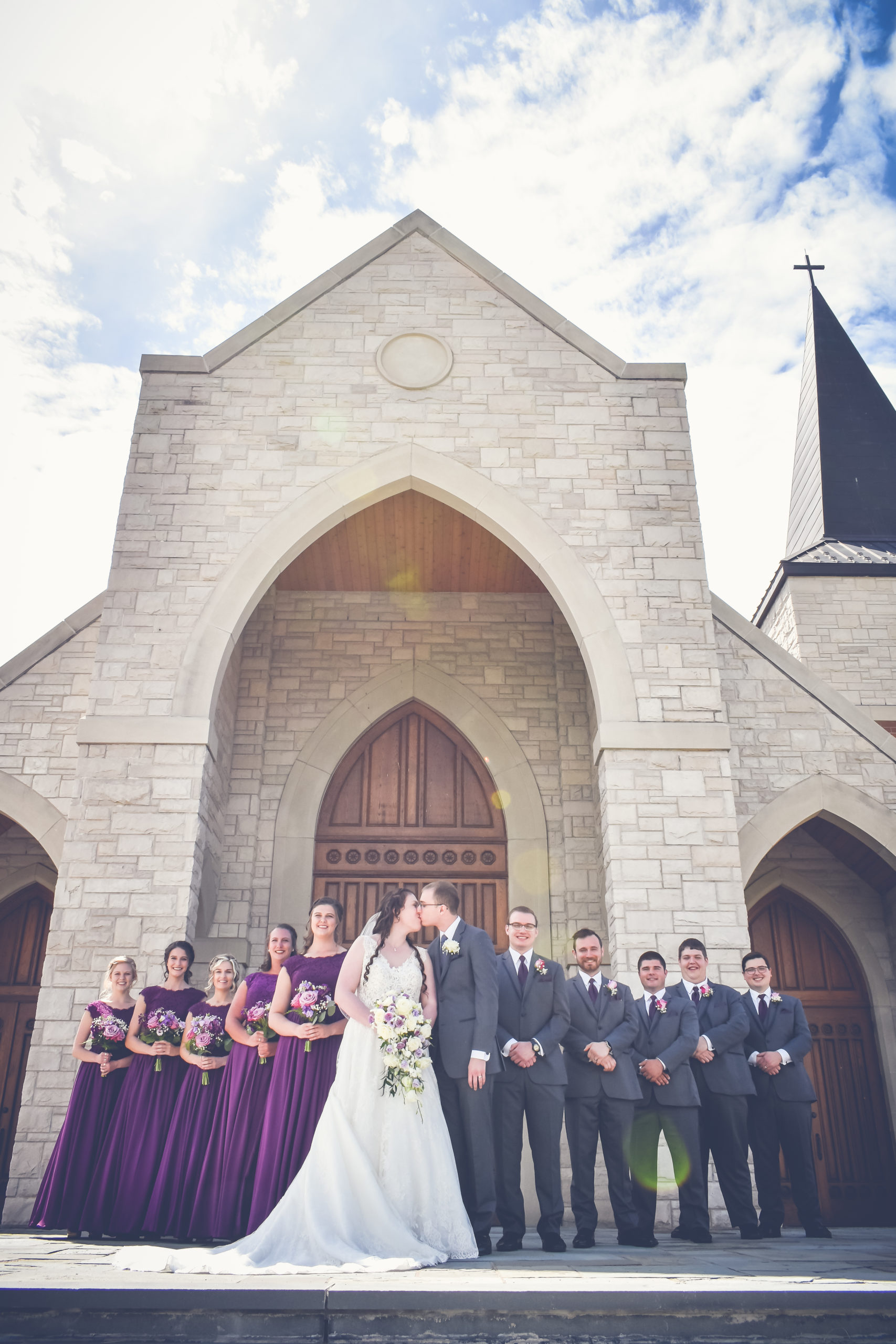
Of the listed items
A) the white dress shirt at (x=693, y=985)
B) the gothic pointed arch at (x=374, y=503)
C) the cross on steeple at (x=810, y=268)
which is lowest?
the white dress shirt at (x=693, y=985)

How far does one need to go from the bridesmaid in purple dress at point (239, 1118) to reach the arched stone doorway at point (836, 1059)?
17.3ft

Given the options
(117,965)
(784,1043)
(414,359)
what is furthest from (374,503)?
(784,1043)

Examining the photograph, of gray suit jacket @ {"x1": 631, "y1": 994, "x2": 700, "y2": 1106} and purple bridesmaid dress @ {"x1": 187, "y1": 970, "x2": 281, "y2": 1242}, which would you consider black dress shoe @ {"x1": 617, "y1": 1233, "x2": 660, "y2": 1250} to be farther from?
purple bridesmaid dress @ {"x1": 187, "y1": 970, "x2": 281, "y2": 1242}

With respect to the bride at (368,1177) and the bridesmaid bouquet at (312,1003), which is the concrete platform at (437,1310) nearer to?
the bride at (368,1177)

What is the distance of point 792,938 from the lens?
30.5 feet

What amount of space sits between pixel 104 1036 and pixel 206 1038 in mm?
620

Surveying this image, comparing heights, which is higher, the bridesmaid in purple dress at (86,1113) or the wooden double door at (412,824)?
the wooden double door at (412,824)

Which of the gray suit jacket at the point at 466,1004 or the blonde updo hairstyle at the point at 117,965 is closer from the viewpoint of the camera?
Result: the gray suit jacket at the point at 466,1004

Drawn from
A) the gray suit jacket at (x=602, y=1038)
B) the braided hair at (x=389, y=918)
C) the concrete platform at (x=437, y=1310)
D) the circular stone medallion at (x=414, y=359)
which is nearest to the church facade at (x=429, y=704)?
the circular stone medallion at (x=414, y=359)

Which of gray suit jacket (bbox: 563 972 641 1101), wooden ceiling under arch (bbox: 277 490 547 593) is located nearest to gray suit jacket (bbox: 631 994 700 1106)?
gray suit jacket (bbox: 563 972 641 1101)

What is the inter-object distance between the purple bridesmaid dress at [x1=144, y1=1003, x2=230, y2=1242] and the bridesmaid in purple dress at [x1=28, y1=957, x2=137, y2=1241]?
40 centimetres

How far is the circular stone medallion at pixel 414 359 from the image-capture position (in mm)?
8555

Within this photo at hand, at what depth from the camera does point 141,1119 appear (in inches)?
216

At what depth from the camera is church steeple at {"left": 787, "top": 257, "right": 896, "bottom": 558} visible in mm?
12383
